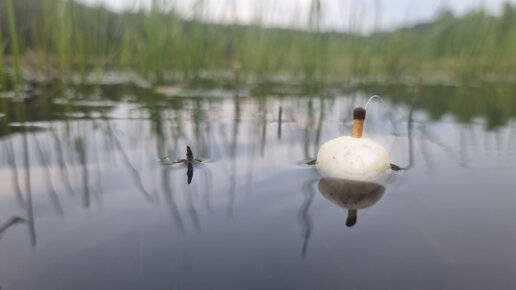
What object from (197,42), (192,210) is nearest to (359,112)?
(192,210)

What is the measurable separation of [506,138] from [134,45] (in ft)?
15.7

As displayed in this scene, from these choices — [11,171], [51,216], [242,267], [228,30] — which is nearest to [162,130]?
[11,171]

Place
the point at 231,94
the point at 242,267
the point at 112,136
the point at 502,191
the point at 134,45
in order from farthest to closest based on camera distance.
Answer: the point at 134,45 → the point at 231,94 → the point at 112,136 → the point at 502,191 → the point at 242,267

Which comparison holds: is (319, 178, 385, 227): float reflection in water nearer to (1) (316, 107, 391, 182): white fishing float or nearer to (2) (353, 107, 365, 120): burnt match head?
(1) (316, 107, 391, 182): white fishing float

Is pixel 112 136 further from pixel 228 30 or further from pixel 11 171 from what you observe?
pixel 228 30

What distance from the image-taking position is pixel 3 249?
3.70 ft

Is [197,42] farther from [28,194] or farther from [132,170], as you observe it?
[28,194]

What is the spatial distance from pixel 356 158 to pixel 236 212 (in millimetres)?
612

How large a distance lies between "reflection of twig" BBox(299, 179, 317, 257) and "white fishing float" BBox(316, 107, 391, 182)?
13 centimetres

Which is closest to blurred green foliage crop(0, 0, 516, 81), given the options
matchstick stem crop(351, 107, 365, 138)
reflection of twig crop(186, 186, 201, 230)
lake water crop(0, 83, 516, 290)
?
lake water crop(0, 83, 516, 290)

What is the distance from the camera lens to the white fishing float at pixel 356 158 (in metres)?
1.69

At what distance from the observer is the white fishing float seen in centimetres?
169

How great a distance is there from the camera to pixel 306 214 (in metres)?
1.43

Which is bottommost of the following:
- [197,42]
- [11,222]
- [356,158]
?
[11,222]
